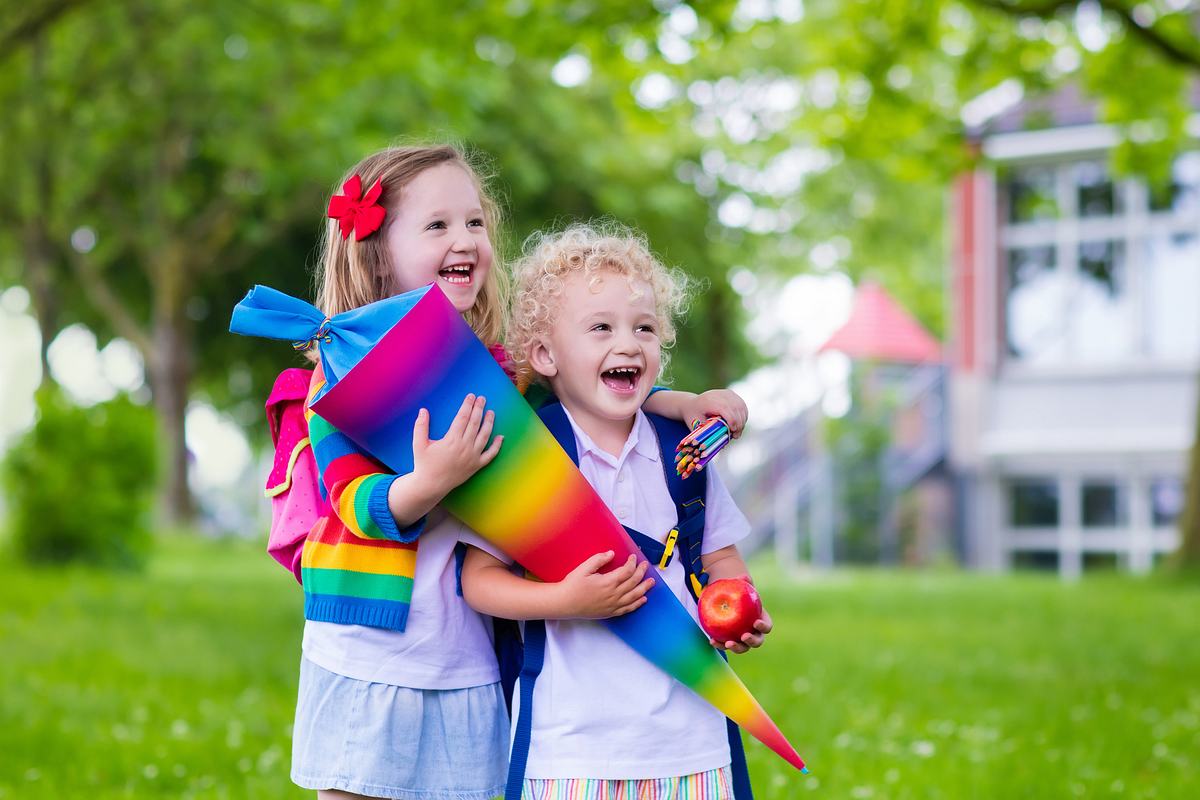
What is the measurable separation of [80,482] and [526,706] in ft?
37.8

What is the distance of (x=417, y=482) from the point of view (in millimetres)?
2355

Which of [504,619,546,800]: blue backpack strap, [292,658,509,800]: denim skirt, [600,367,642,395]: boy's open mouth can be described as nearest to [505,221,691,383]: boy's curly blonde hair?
[600,367,642,395]: boy's open mouth

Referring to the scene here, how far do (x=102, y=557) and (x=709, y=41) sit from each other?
7.94 metres

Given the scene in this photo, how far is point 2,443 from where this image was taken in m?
12.8

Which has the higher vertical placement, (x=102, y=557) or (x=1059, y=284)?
(x=1059, y=284)

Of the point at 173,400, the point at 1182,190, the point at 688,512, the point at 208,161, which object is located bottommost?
the point at 688,512

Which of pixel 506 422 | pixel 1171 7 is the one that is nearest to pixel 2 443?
pixel 1171 7

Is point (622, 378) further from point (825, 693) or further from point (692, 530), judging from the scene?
point (825, 693)

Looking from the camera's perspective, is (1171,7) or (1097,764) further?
(1171,7)

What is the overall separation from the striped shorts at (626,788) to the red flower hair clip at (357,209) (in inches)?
41.9

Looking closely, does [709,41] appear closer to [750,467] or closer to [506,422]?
[506,422]

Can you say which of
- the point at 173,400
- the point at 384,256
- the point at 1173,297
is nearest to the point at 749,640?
the point at 384,256

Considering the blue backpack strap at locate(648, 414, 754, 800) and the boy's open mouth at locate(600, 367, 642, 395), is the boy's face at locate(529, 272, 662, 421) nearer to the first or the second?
the boy's open mouth at locate(600, 367, 642, 395)

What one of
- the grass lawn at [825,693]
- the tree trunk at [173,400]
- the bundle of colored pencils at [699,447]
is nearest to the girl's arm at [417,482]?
the bundle of colored pencils at [699,447]
